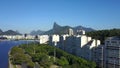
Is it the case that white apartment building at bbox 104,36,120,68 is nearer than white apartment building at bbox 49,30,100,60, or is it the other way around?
white apartment building at bbox 104,36,120,68

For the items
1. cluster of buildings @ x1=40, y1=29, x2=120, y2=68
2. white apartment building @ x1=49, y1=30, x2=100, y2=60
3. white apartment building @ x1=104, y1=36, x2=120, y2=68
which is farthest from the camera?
white apartment building @ x1=49, y1=30, x2=100, y2=60

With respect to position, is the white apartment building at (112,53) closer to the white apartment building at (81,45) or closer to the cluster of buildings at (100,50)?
the cluster of buildings at (100,50)

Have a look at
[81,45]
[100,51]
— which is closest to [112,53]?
[100,51]

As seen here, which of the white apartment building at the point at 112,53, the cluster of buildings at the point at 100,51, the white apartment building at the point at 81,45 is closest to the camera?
the white apartment building at the point at 112,53

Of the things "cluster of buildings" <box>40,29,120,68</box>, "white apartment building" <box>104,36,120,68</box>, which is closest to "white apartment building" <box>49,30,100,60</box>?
"cluster of buildings" <box>40,29,120,68</box>

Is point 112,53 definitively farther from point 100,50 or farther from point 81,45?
point 81,45

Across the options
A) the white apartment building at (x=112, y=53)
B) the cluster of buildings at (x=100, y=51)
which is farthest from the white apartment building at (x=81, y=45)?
the white apartment building at (x=112, y=53)

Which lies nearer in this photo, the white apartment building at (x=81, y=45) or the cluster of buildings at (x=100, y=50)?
the cluster of buildings at (x=100, y=50)

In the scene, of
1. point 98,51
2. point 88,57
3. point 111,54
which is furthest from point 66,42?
point 111,54

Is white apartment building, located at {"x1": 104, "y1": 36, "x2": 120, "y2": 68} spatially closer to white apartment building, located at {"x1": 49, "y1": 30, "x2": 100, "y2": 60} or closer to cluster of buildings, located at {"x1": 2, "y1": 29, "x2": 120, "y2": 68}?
cluster of buildings, located at {"x1": 2, "y1": 29, "x2": 120, "y2": 68}
